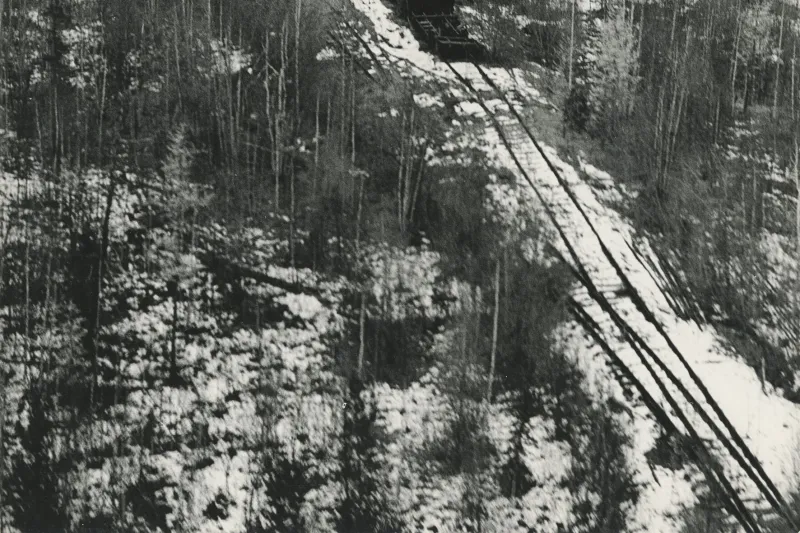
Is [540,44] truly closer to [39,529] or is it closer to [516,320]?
[516,320]

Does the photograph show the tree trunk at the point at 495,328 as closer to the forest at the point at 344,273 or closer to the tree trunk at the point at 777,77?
the forest at the point at 344,273

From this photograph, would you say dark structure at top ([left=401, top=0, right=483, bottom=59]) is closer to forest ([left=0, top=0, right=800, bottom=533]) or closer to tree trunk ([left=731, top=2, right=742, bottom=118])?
forest ([left=0, top=0, right=800, bottom=533])

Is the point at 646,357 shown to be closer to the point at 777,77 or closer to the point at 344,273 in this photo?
the point at 344,273

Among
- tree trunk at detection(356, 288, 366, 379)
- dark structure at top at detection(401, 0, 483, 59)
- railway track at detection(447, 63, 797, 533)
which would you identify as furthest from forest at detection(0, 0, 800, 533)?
dark structure at top at detection(401, 0, 483, 59)

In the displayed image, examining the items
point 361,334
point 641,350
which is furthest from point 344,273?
point 641,350

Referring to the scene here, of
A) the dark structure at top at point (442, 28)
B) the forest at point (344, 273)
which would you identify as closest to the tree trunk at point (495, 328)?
the forest at point (344, 273)
